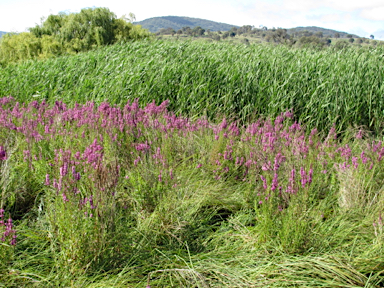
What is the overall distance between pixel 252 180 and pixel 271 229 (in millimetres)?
764

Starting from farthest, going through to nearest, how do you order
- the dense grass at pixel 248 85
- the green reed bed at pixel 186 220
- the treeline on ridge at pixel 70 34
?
the treeline on ridge at pixel 70 34 < the dense grass at pixel 248 85 < the green reed bed at pixel 186 220

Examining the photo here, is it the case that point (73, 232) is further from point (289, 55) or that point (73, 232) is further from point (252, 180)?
point (289, 55)

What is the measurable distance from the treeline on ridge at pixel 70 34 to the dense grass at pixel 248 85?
337 inches

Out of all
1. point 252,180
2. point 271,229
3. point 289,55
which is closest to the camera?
point 271,229

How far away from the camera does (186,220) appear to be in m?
2.61

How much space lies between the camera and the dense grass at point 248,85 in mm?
5090

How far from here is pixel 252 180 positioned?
3033 mm

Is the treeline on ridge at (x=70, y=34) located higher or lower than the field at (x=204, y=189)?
higher

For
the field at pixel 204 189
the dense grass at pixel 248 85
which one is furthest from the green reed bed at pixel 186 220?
the dense grass at pixel 248 85

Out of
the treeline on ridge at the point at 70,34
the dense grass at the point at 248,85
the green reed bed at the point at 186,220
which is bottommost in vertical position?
the green reed bed at the point at 186,220

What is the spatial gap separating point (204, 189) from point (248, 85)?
9.23 feet

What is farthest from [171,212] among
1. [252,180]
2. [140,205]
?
[252,180]

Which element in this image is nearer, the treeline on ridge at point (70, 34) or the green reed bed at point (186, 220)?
the green reed bed at point (186, 220)

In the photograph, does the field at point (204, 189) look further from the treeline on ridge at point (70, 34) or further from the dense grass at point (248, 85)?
the treeline on ridge at point (70, 34)
